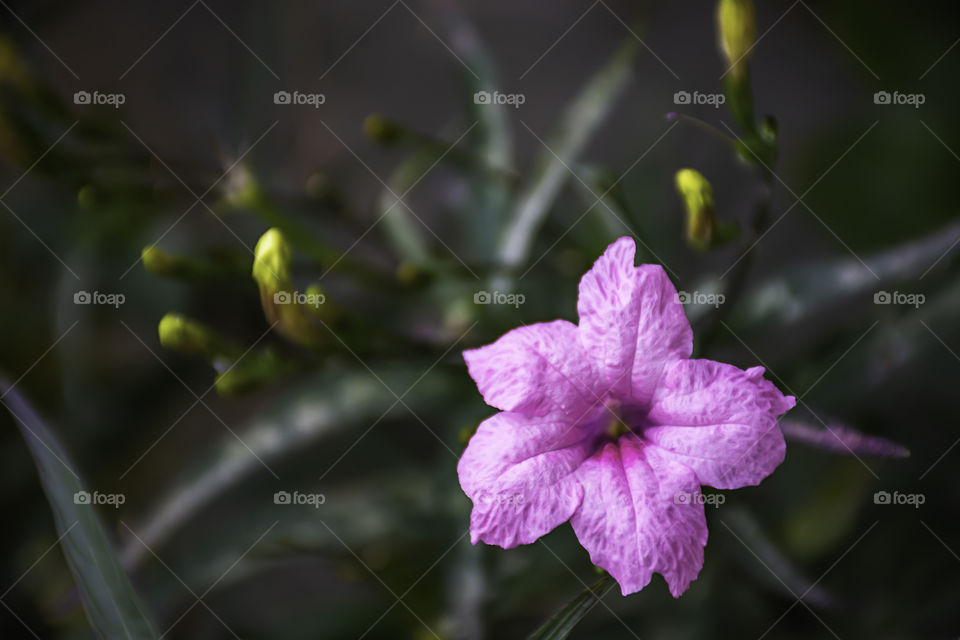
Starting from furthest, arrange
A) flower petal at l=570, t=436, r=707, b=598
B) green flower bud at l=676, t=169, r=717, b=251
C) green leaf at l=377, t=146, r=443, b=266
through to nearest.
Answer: green leaf at l=377, t=146, r=443, b=266 < green flower bud at l=676, t=169, r=717, b=251 < flower petal at l=570, t=436, r=707, b=598

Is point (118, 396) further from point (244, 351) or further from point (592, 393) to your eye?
point (592, 393)

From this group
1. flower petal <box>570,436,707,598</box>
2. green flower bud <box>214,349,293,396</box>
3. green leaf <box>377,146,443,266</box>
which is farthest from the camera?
green leaf <box>377,146,443,266</box>

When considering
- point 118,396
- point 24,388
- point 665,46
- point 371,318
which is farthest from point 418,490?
point 665,46

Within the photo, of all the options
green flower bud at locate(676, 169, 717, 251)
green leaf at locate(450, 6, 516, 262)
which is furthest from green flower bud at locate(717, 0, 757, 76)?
green leaf at locate(450, 6, 516, 262)

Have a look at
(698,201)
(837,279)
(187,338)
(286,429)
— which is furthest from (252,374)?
(837,279)

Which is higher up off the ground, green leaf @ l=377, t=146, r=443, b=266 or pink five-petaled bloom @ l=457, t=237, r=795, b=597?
green leaf @ l=377, t=146, r=443, b=266

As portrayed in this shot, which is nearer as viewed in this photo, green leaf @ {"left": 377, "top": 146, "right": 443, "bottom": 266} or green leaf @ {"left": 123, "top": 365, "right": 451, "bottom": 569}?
green leaf @ {"left": 123, "top": 365, "right": 451, "bottom": 569}

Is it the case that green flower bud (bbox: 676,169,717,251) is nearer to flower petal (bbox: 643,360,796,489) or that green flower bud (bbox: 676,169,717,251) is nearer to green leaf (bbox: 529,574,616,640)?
flower petal (bbox: 643,360,796,489)
